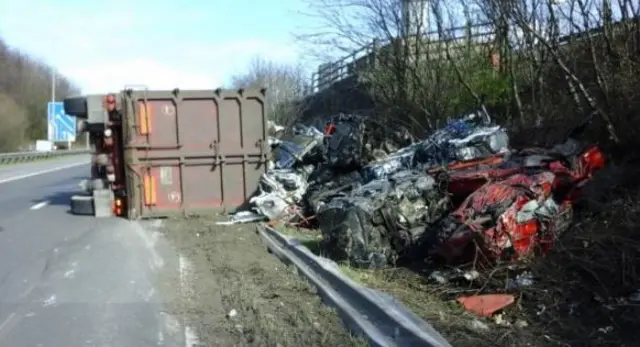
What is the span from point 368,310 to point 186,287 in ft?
9.15

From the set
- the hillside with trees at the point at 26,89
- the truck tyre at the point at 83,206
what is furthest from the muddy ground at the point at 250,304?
the hillside with trees at the point at 26,89

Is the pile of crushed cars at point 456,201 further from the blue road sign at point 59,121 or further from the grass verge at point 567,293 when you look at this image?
the blue road sign at point 59,121

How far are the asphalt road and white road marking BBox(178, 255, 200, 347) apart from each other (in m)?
0.06

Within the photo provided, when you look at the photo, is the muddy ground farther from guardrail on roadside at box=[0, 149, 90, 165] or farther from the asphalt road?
guardrail on roadside at box=[0, 149, 90, 165]

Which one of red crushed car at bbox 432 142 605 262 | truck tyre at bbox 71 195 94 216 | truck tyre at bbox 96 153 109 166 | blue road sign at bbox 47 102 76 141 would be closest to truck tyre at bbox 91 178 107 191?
truck tyre at bbox 71 195 94 216

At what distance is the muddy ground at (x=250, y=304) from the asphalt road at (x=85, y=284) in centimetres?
30

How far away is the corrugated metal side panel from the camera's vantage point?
590 inches

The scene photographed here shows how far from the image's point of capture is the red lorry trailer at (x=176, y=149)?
15008 millimetres

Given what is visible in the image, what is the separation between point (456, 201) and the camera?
9.45 meters

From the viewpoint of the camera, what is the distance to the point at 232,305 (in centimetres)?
752

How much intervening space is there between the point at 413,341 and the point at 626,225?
267 centimetres

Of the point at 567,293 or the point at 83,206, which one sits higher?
the point at 567,293

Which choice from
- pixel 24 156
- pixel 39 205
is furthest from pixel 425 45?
pixel 24 156

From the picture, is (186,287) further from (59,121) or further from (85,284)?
(59,121)
